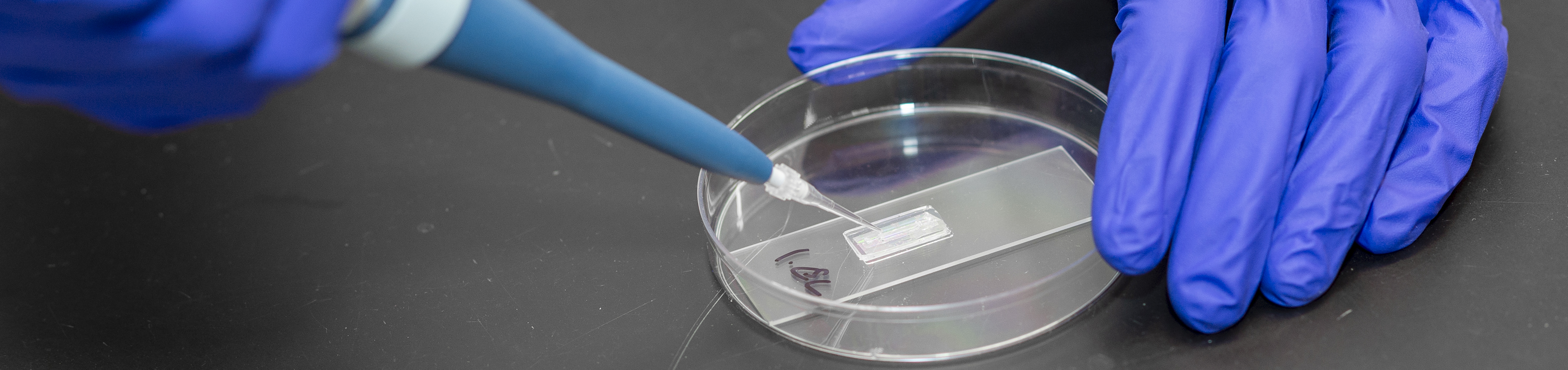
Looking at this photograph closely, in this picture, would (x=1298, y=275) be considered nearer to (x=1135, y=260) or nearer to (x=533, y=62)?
(x=1135, y=260)

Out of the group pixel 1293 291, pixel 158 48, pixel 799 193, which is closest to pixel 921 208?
pixel 799 193

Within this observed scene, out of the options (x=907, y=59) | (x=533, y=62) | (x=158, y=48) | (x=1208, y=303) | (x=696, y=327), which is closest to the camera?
(x=158, y=48)

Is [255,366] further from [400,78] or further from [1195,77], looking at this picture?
Result: [1195,77]

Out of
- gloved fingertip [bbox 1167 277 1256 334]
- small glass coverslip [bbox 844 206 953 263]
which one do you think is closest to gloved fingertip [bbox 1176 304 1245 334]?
gloved fingertip [bbox 1167 277 1256 334]

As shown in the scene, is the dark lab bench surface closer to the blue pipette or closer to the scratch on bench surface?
the scratch on bench surface

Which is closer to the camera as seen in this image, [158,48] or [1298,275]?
[158,48]

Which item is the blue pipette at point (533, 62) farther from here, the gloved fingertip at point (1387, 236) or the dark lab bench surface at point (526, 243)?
the gloved fingertip at point (1387, 236)
